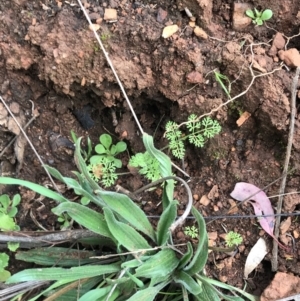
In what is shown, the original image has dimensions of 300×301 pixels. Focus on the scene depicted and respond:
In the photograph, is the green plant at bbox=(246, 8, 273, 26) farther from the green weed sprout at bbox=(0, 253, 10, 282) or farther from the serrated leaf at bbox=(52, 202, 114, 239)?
the green weed sprout at bbox=(0, 253, 10, 282)

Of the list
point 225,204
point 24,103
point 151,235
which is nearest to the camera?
point 151,235

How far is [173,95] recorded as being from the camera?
1682 mm

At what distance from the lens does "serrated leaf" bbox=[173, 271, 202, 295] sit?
1.45 meters

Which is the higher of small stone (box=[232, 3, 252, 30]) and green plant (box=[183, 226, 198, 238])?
small stone (box=[232, 3, 252, 30])

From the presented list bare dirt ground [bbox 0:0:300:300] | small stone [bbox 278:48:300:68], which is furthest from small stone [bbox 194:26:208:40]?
small stone [bbox 278:48:300:68]

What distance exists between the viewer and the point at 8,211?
1.79 m

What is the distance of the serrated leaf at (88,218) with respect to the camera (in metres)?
1.52

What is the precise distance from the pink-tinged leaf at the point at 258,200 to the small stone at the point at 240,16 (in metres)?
0.54

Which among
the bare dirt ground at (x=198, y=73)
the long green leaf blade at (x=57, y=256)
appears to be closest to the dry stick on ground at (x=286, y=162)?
the bare dirt ground at (x=198, y=73)

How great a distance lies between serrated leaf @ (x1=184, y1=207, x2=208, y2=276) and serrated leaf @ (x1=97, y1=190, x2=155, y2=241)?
16cm

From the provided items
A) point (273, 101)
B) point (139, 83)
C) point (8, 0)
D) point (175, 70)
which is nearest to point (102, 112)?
point (139, 83)

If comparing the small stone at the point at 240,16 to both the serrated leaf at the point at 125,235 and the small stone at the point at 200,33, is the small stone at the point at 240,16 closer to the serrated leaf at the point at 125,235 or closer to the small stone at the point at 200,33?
the small stone at the point at 200,33

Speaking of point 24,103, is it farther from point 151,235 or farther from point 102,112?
point 151,235

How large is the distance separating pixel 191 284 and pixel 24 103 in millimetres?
896
